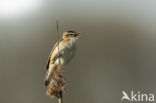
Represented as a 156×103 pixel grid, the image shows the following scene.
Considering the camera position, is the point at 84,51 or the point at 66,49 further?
the point at 84,51

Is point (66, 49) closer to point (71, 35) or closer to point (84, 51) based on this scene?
point (71, 35)

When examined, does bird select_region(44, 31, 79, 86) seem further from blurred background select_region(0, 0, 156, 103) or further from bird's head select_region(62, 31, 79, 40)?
blurred background select_region(0, 0, 156, 103)

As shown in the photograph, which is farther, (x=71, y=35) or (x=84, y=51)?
(x=84, y=51)

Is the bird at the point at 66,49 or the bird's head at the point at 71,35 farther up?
the bird's head at the point at 71,35

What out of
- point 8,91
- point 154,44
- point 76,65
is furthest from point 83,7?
point 8,91

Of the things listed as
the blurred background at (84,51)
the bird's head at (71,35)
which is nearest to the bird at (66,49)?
the bird's head at (71,35)

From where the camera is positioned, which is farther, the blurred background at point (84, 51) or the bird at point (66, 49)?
the blurred background at point (84, 51)

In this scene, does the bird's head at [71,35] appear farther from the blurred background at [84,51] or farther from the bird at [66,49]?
the blurred background at [84,51]

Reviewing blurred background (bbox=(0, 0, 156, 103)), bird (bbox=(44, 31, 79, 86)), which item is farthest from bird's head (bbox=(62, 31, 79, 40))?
blurred background (bbox=(0, 0, 156, 103))

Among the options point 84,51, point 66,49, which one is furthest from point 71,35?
point 84,51

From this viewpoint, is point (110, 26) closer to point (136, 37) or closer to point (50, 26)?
point (136, 37)
